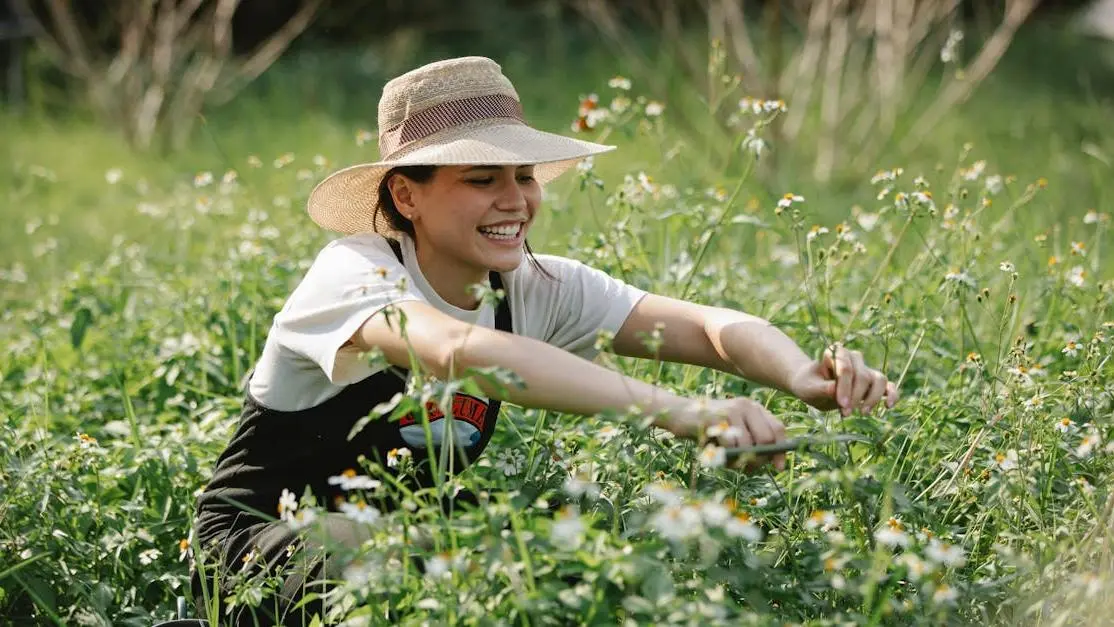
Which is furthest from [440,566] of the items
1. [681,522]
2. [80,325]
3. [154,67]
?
[154,67]

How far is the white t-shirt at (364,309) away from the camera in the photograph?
2100 mm

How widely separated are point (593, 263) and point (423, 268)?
0.77 meters

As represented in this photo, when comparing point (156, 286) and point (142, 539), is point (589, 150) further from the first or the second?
point (156, 286)

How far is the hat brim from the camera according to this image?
7.27 feet

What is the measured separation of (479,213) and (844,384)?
0.66m

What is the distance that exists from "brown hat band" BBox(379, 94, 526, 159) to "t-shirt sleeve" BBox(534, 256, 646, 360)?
1.07 feet

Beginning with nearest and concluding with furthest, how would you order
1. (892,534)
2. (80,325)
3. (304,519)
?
(892,534) → (304,519) → (80,325)

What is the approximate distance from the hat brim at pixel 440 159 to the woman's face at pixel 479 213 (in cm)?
5

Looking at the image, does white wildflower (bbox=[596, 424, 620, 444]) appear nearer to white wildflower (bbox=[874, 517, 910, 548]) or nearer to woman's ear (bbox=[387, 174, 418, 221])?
white wildflower (bbox=[874, 517, 910, 548])

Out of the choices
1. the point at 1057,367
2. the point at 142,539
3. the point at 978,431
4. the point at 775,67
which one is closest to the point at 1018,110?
the point at 775,67

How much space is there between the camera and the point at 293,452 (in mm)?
2324

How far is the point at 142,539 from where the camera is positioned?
100 inches

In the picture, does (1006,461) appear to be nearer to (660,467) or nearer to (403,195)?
(660,467)

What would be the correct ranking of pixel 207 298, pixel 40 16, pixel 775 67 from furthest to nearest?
pixel 40 16 → pixel 775 67 → pixel 207 298
